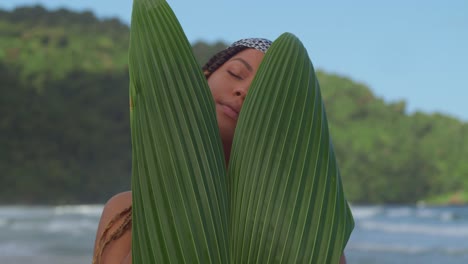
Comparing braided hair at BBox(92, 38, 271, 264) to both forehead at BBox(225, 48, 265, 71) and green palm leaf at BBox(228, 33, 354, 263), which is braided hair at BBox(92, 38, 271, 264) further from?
green palm leaf at BBox(228, 33, 354, 263)

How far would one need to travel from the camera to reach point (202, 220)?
0.73 meters

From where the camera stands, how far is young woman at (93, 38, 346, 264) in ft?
2.85

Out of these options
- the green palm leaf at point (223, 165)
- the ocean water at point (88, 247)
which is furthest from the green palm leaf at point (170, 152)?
the ocean water at point (88, 247)

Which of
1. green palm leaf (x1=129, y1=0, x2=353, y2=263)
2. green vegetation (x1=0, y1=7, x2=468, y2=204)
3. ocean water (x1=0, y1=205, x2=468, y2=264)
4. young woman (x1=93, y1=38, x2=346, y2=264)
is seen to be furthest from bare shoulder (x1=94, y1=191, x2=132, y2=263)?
green vegetation (x1=0, y1=7, x2=468, y2=204)

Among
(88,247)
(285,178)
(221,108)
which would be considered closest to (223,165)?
(285,178)

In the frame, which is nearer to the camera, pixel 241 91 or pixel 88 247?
pixel 241 91

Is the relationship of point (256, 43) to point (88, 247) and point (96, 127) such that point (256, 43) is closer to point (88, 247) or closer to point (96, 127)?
point (88, 247)

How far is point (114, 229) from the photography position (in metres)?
0.88

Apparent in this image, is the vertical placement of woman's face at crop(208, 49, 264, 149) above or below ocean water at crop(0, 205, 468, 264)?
above

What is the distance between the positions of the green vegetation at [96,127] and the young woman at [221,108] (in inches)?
955

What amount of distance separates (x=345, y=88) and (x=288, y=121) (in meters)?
35.1

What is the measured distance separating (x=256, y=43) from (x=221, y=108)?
141 millimetres

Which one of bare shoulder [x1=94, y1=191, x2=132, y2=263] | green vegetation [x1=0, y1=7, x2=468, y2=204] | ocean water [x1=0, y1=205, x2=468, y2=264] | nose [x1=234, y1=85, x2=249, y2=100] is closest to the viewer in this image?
bare shoulder [x1=94, y1=191, x2=132, y2=263]

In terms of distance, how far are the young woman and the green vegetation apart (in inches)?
955
